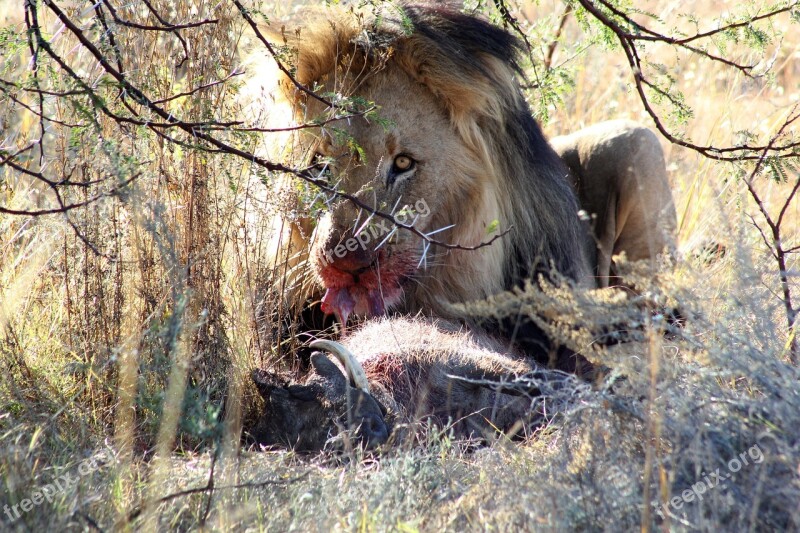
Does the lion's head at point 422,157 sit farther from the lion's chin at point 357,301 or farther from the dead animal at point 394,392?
the dead animal at point 394,392

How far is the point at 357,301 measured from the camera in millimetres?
4062

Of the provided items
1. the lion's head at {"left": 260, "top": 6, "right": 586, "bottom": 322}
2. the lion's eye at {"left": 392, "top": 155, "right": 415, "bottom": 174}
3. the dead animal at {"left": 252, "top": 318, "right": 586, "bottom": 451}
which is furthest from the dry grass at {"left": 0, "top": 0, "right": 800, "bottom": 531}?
the lion's eye at {"left": 392, "top": 155, "right": 415, "bottom": 174}

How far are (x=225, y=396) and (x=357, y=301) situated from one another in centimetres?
85

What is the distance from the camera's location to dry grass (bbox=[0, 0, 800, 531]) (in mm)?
2340

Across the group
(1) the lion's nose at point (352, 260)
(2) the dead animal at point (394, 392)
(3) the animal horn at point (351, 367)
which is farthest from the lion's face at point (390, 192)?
(3) the animal horn at point (351, 367)

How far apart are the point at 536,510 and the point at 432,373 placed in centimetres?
120

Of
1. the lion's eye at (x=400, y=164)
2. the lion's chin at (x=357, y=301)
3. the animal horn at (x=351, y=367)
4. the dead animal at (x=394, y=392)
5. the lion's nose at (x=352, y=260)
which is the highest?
the lion's eye at (x=400, y=164)

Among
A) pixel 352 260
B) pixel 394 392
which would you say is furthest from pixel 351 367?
pixel 352 260

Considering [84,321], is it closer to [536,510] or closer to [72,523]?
[72,523]

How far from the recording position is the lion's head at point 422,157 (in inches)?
156

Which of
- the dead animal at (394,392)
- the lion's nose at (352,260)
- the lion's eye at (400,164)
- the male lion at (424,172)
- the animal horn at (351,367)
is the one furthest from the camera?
the lion's eye at (400,164)

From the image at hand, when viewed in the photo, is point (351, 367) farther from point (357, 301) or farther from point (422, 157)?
point (422, 157)

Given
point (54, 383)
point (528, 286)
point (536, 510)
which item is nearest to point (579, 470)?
point (536, 510)

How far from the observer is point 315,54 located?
420cm
